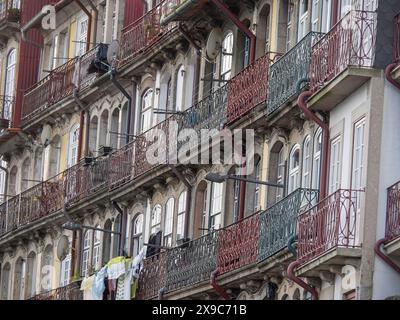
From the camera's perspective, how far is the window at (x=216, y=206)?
60438mm

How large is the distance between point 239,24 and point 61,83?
1672 centimetres

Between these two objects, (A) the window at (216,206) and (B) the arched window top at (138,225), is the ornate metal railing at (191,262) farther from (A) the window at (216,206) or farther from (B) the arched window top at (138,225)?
(B) the arched window top at (138,225)

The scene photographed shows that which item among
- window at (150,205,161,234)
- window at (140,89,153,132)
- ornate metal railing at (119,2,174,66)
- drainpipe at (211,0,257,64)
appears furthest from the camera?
window at (140,89,153,132)

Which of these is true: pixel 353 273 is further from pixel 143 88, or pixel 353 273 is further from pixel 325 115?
pixel 143 88

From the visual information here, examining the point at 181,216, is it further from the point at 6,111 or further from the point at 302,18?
the point at 6,111

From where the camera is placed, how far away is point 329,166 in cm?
5134

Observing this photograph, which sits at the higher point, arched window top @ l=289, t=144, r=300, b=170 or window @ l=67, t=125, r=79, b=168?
window @ l=67, t=125, r=79, b=168

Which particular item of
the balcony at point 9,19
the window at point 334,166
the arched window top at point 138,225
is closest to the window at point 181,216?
the arched window top at point 138,225

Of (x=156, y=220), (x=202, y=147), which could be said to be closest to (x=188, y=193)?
(x=202, y=147)

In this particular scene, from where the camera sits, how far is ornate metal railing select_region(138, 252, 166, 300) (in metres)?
62.0

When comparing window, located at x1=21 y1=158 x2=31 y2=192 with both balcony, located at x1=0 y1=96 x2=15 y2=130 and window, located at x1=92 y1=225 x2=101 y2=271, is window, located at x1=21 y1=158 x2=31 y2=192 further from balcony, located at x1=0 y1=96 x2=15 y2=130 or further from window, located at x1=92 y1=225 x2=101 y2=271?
window, located at x1=92 y1=225 x2=101 y2=271

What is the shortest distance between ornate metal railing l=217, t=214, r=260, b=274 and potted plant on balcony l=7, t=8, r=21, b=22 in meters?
24.3

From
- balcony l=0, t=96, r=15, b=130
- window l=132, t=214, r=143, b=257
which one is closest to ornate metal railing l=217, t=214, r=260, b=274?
window l=132, t=214, r=143, b=257

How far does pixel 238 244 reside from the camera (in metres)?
55.6
